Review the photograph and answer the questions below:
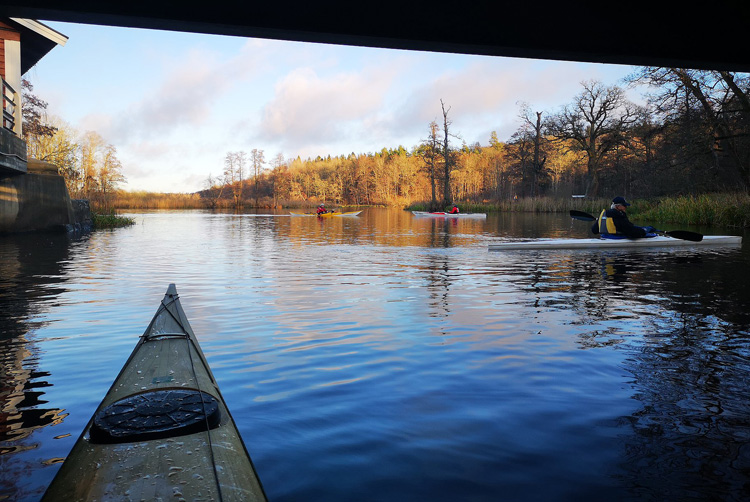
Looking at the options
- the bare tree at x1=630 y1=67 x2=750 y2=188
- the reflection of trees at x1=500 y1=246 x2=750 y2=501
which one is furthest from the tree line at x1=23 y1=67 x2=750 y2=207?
the reflection of trees at x1=500 y1=246 x2=750 y2=501

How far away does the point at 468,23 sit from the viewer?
16.6 ft

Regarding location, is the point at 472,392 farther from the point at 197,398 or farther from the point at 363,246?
the point at 363,246

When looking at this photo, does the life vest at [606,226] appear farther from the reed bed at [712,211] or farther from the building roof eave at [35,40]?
the building roof eave at [35,40]

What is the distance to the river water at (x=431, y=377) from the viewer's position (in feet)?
9.96

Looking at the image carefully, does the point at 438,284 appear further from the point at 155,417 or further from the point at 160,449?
the point at 160,449

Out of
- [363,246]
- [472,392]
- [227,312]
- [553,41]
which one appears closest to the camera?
[472,392]

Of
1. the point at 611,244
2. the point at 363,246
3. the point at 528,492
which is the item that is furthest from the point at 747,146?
the point at 528,492

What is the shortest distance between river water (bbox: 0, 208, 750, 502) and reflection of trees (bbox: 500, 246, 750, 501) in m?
0.02

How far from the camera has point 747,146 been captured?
27828 millimetres

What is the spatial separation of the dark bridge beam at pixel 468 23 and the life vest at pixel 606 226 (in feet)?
37.1

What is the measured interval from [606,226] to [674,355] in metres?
12.2

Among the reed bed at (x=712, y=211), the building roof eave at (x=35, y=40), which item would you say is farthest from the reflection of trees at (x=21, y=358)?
the reed bed at (x=712, y=211)

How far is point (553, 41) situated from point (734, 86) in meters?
26.8

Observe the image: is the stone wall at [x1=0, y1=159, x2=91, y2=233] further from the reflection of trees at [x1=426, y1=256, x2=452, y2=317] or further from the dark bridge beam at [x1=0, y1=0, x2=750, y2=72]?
the dark bridge beam at [x1=0, y1=0, x2=750, y2=72]
